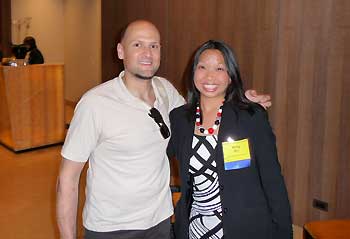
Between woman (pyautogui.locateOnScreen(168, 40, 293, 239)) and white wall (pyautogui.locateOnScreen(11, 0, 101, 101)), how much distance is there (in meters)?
7.39

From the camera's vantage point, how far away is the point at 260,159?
6.12ft

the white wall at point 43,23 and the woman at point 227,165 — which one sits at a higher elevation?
the white wall at point 43,23

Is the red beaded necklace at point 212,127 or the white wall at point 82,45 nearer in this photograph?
the red beaded necklace at point 212,127

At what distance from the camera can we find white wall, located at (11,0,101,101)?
9250 mm

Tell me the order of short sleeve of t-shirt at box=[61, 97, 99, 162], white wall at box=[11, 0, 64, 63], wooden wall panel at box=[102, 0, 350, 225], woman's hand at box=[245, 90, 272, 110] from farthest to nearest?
1. white wall at box=[11, 0, 64, 63]
2. wooden wall panel at box=[102, 0, 350, 225]
3. woman's hand at box=[245, 90, 272, 110]
4. short sleeve of t-shirt at box=[61, 97, 99, 162]

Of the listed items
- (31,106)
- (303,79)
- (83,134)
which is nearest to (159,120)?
(83,134)

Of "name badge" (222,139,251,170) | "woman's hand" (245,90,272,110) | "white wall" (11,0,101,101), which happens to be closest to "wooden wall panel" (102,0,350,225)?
"woman's hand" (245,90,272,110)

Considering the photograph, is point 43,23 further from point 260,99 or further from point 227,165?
point 227,165

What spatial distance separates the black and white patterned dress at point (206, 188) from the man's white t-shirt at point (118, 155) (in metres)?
0.16

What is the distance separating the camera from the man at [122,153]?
1.82m

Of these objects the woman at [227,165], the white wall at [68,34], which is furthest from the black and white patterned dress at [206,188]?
the white wall at [68,34]

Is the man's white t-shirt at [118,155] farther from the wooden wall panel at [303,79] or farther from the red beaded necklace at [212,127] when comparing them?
the wooden wall panel at [303,79]

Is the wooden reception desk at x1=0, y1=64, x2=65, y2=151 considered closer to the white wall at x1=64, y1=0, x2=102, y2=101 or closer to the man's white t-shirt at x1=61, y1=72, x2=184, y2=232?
the white wall at x1=64, y1=0, x2=102, y2=101

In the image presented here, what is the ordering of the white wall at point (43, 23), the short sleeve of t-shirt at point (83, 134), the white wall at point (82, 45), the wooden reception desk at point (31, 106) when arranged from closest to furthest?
the short sleeve of t-shirt at point (83, 134)
the wooden reception desk at point (31, 106)
the white wall at point (82, 45)
the white wall at point (43, 23)
